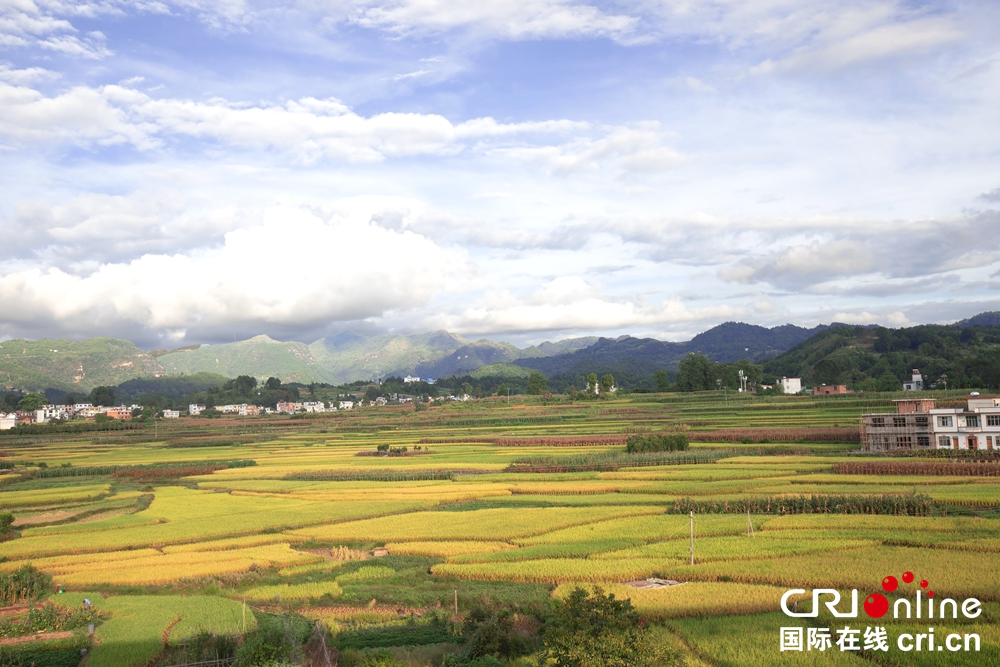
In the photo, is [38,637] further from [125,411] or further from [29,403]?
[125,411]

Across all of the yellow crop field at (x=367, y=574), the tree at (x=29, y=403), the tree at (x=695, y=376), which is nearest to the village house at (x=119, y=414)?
the tree at (x=29, y=403)

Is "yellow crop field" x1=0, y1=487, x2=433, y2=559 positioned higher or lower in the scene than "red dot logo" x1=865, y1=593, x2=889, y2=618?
lower

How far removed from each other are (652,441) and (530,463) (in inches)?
445

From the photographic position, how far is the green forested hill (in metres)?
102

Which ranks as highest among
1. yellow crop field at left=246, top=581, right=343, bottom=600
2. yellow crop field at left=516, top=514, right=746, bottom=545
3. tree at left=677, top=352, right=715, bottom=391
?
tree at left=677, top=352, right=715, bottom=391

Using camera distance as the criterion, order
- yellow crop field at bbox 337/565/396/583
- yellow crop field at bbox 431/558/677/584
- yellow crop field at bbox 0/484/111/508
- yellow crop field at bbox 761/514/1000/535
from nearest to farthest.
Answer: yellow crop field at bbox 431/558/677/584
yellow crop field at bbox 337/565/396/583
yellow crop field at bbox 761/514/1000/535
yellow crop field at bbox 0/484/111/508

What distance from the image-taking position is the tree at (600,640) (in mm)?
12695

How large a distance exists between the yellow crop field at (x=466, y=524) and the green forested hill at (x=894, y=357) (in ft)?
271

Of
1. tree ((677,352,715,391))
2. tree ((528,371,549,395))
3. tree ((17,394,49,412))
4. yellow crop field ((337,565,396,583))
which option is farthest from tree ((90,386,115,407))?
yellow crop field ((337,565,396,583))

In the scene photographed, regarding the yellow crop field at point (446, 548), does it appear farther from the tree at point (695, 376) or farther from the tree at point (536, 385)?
the tree at point (536, 385)

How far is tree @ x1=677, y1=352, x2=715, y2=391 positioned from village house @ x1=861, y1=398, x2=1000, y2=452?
2972 inches

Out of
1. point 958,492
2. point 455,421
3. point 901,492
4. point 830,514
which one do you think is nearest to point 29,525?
point 830,514

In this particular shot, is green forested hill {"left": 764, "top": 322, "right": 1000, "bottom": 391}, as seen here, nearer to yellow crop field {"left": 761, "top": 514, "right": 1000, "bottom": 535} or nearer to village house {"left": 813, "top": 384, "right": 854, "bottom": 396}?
village house {"left": 813, "top": 384, "right": 854, "bottom": 396}

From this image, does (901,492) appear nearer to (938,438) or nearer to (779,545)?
(779,545)
